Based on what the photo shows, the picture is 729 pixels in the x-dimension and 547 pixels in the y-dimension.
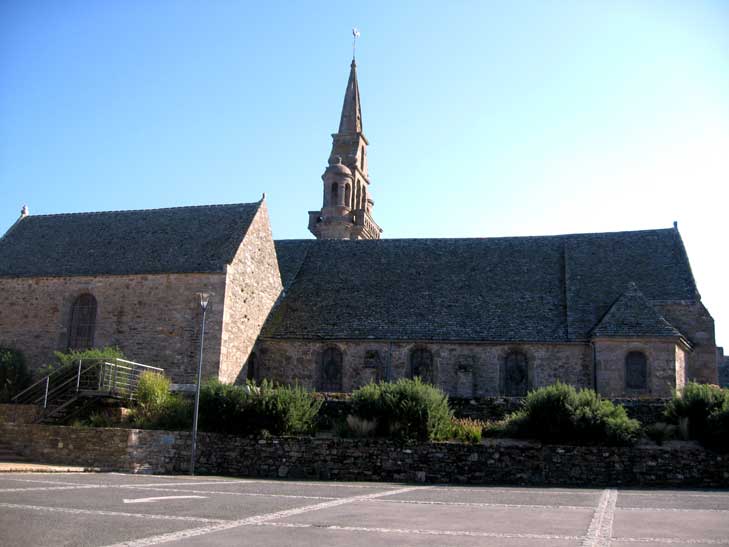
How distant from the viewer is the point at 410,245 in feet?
123

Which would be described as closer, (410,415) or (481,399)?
(410,415)

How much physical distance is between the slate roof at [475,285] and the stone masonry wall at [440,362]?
0.44 metres

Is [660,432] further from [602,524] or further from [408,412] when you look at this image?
[602,524]

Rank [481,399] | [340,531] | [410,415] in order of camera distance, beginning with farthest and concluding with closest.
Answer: [481,399]
[410,415]
[340,531]

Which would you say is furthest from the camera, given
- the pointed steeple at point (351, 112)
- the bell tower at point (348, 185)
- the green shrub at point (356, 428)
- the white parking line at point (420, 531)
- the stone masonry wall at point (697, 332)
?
the pointed steeple at point (351, 112)

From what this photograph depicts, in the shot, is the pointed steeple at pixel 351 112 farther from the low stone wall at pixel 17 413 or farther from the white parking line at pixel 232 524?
the white parking line at pixel 232 524

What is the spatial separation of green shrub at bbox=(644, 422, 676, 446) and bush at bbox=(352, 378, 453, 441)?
5.79m

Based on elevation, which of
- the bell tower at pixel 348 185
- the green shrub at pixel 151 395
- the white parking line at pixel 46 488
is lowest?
the white parking line at pixel 46 488

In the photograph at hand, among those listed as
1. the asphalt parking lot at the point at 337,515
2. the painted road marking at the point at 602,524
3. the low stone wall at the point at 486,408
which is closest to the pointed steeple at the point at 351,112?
the low stone wall at the point at 486,408

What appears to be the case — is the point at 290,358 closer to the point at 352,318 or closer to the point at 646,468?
the point at 352,318

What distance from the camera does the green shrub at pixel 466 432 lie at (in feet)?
72.8

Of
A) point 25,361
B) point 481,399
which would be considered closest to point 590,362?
point 481,399

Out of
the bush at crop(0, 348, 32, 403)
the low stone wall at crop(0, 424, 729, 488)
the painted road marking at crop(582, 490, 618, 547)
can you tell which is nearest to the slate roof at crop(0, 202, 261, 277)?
the bush at crop(0, 348, 32, 403)

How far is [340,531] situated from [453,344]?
21362 millimetres
